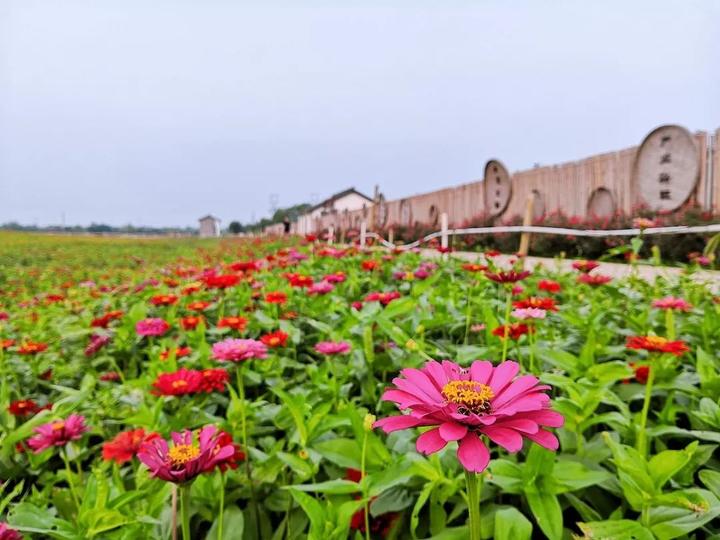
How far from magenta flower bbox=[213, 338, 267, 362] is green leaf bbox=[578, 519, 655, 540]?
0.64 meters

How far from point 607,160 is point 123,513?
326 inches

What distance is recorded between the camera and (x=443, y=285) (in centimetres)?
228

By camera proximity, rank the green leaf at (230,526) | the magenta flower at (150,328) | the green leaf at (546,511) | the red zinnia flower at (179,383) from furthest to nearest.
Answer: the magenta flower at (150,328) < the red zinnia flower at (179,383) < the green leaf at (230,526) < the green leaf at (546,511)

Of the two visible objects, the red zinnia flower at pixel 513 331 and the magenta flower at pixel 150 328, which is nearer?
the red zinnia flower at pixel 513 331

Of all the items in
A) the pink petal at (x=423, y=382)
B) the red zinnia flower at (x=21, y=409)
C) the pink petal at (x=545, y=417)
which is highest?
the pink petal at (x=423, y=382)

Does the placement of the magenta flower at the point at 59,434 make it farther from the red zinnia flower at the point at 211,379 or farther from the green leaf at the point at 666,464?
the green leaf at the point at 666,464

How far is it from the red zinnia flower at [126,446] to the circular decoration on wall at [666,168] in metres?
6.79

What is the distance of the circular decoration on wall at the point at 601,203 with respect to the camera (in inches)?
303

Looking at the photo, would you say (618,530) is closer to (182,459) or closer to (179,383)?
(182,459)

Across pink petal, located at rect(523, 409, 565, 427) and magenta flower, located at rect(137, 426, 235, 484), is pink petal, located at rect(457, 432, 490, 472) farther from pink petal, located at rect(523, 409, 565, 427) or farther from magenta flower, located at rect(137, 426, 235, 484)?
magenta flower, located at rect(137, 426, 235, 484)

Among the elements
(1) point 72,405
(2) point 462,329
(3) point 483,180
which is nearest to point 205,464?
(1) point 72,405

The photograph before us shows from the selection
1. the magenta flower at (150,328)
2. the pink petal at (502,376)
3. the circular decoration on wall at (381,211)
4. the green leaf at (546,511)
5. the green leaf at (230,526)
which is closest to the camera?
the pink petal at (502,376)

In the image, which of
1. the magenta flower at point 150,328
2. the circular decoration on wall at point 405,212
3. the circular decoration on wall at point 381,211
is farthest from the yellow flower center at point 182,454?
the circular decoration on wall at point 381,211

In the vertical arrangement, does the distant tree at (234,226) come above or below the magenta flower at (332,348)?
above
